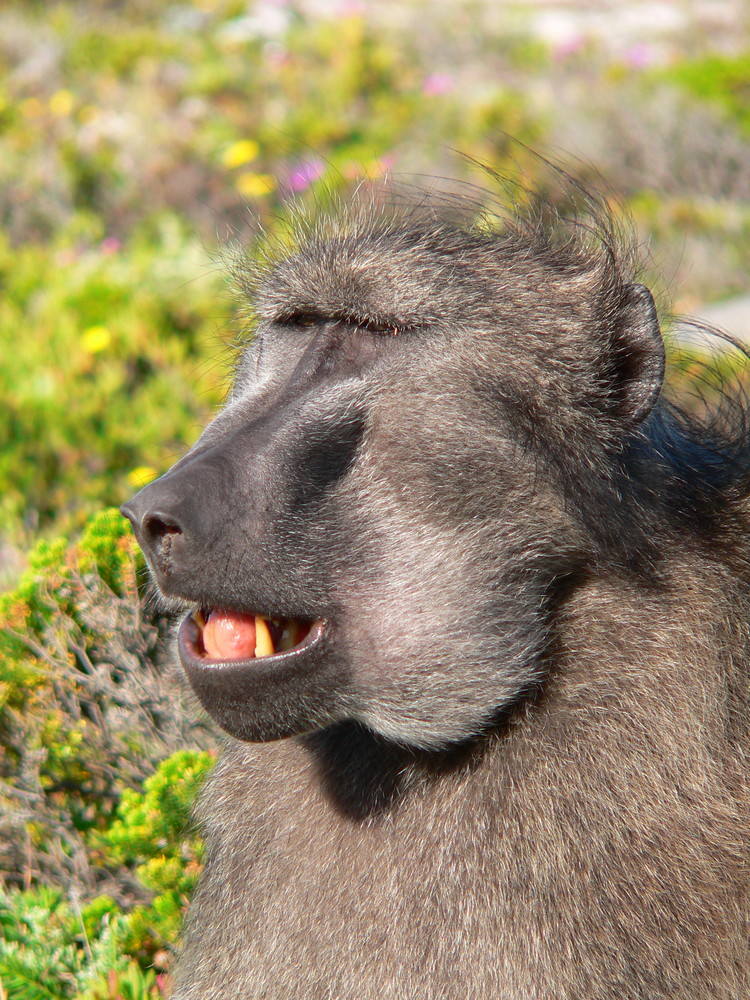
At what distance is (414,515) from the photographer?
169 cm

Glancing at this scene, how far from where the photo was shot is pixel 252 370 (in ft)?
6.88

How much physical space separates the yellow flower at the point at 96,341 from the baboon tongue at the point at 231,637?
13.2 ft

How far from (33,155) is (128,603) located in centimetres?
621

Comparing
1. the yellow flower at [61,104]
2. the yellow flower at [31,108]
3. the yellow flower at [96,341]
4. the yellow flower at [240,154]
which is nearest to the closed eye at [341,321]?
the yellow flower at [96,341]

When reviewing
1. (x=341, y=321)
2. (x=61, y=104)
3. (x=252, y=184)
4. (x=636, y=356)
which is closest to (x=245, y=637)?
(x=341, y=321)

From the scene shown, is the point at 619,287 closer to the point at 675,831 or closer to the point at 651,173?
the point at 675,831

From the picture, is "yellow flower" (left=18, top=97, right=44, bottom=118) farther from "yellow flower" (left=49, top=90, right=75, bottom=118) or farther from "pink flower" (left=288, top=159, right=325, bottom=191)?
"pink flower" (left=288, top=159, right=325, bottom=191)

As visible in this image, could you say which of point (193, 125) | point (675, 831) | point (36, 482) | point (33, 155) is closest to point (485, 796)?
point (675, 831)

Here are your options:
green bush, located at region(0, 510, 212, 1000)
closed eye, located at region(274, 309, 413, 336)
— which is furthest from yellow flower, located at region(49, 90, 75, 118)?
closed eye, located at region(274, 309, 413, 336)

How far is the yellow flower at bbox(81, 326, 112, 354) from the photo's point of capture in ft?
18.0

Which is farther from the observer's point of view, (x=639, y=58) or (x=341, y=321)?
(x=639, y=58)

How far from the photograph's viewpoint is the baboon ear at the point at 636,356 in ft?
5.71

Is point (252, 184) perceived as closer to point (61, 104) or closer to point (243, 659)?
point (61, 104)

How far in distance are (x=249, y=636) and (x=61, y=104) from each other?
326 inches
